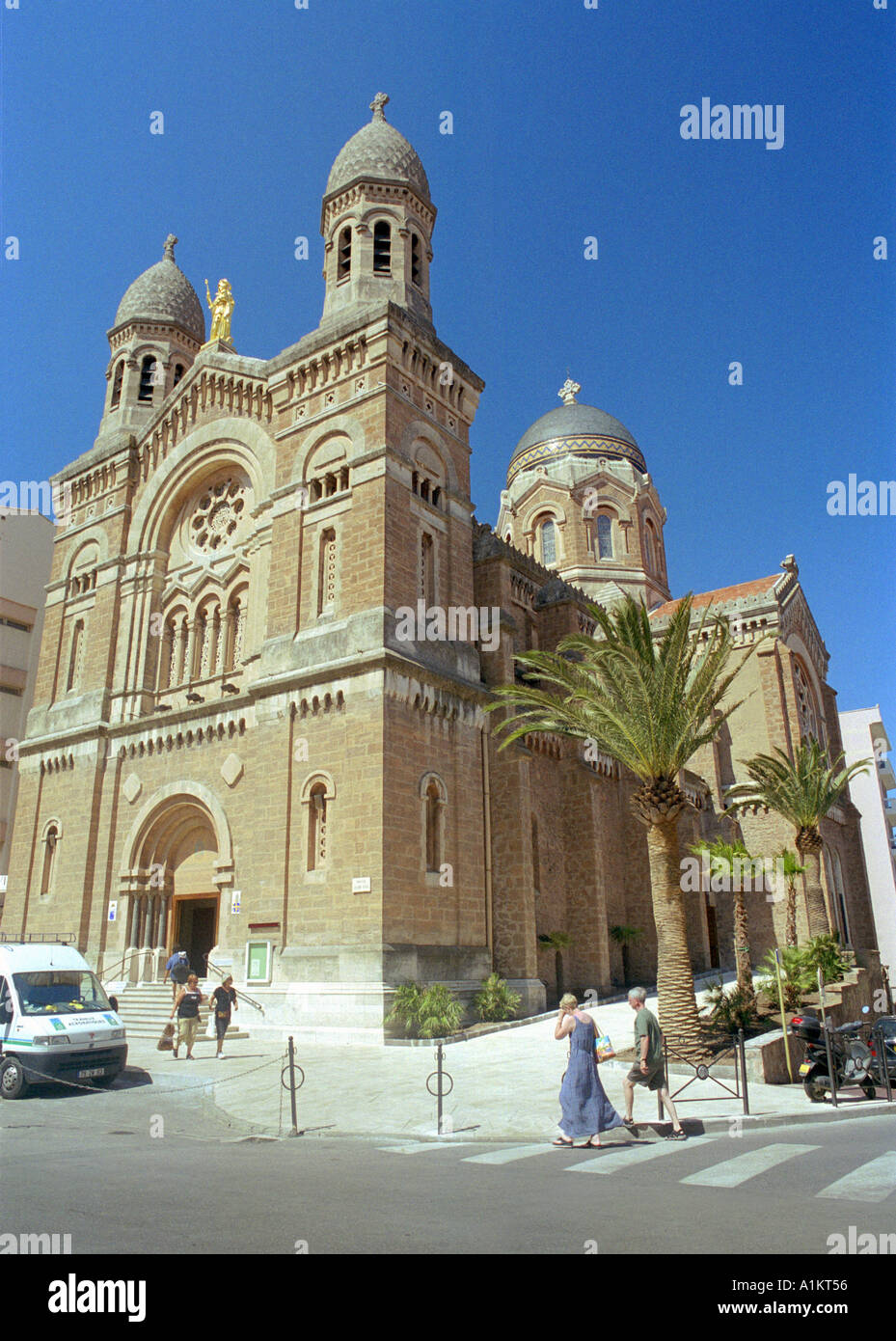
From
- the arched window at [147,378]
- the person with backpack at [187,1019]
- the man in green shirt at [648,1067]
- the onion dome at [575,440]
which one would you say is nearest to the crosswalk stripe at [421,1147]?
the man in green shirt at [648,1067]

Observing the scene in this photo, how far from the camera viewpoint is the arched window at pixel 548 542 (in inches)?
1901

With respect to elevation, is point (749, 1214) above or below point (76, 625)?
below

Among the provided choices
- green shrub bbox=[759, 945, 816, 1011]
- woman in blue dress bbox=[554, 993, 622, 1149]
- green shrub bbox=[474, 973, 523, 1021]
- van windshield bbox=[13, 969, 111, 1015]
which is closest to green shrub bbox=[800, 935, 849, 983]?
green shrub bbox=[759, 945, 816, 1011]

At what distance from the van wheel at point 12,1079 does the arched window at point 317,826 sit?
824 cm

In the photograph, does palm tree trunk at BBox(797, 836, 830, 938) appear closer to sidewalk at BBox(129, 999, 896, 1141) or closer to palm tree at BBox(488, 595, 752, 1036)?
sidewalk at BBox(129, 999, 896, 1141)

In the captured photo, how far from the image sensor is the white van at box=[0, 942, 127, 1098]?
14.1 meters

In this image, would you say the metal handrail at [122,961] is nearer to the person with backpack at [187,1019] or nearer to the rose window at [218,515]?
the person with backpack at [187,1019]

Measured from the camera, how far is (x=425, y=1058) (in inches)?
681

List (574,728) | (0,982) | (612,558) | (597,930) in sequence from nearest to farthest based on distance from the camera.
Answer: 1. (0,982)
2. (574,728)
3. (597,930)
4. (612,558)

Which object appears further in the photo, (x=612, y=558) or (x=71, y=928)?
(x=612, y=558)

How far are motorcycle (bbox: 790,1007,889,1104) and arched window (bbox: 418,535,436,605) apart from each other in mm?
13891

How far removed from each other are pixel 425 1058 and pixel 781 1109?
6863 millimetres
